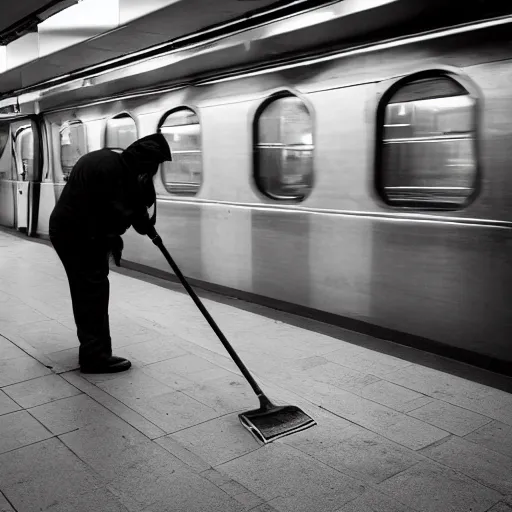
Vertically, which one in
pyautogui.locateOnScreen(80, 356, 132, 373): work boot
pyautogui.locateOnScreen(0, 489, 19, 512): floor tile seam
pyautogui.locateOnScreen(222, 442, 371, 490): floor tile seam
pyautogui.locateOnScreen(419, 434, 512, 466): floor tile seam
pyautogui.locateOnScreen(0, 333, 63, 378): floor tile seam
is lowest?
pyautogui.locateOnScreen(419, 434, 512, 466): floor tile seam

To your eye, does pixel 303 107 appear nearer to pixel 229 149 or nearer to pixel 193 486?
pixel 229 149

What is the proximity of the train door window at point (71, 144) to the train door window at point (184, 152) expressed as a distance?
102 inches

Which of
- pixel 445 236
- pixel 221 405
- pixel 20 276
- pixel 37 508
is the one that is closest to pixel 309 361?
pixel 221 405

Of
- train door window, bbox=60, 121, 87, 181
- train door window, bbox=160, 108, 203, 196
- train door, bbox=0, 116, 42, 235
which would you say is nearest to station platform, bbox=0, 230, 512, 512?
train door window, bbox=160, 108, 203, 196

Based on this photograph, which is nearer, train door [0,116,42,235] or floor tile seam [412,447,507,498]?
floor tile seam [412,447,507,498]

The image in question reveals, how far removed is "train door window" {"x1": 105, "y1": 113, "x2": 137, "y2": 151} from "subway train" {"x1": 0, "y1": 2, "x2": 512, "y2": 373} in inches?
13.5

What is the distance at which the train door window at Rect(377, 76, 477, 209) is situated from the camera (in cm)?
432

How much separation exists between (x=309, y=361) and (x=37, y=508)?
2.42m

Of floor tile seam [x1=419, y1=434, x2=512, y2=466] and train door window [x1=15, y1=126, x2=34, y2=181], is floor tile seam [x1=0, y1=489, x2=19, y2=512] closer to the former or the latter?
floor tile seam [x1=419, y1=434, x2=512, y2=466]

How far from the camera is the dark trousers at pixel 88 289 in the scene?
12.9ft

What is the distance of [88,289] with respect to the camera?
4000 millimetres

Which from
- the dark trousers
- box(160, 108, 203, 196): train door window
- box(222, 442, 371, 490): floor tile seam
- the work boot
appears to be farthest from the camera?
box(160, 108, 203, 196): train door window

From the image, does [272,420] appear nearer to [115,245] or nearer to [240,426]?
[240,426]

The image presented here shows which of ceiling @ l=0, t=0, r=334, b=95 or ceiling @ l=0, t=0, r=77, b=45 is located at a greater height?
ceiling @ l=0, t=0, r=77, b=45
